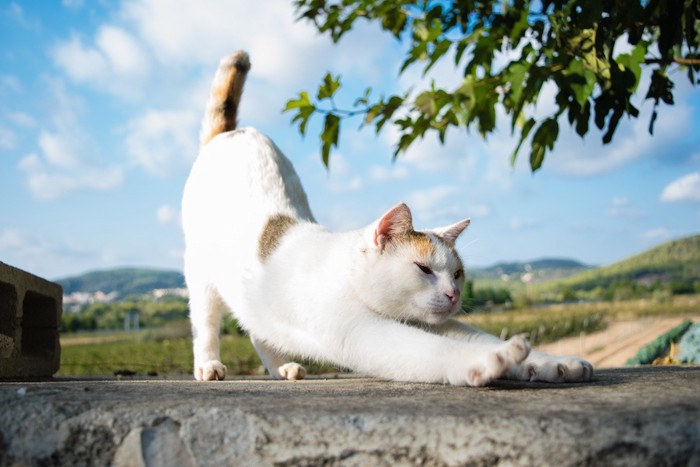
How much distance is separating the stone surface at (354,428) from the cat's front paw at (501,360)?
0.27 feet

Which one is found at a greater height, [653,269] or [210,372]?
[653,269]

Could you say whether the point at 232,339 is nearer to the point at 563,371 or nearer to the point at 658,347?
the point at 658,347

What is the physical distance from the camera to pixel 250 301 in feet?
9.61

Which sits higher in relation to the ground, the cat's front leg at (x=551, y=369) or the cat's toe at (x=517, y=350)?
the cat's toe at (x=517, y=350)

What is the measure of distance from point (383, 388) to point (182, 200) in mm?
2140

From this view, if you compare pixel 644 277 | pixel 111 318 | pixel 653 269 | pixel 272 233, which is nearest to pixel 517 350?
pixel 272 233

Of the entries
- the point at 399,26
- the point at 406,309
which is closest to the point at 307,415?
the point at 406,309

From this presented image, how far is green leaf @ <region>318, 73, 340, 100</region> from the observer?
3.81 metres

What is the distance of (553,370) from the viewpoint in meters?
2.09

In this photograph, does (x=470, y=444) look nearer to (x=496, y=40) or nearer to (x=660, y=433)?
(x=660, y=433)

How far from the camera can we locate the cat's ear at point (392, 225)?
97.9 inches

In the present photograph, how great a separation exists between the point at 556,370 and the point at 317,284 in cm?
96

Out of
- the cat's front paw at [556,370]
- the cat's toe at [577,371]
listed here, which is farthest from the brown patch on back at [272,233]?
the cat's toe at [577,371]

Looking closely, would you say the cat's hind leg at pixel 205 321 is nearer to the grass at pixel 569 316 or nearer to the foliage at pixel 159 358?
the foliage at pixel 159 358
